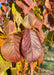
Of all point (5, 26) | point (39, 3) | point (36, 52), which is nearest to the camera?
point (36, 52)

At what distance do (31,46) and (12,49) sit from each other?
0.04 meters

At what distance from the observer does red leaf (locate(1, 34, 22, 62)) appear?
0.75 feet

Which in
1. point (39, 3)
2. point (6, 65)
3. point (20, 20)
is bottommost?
point (6, 65)

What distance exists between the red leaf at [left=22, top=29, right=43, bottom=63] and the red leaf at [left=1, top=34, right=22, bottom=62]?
0.07ft

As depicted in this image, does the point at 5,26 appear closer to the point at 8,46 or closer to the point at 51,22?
the point at 8,46

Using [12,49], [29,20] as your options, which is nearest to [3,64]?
[12,49]

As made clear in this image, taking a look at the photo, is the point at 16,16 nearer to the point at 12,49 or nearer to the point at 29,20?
the point at 29,20

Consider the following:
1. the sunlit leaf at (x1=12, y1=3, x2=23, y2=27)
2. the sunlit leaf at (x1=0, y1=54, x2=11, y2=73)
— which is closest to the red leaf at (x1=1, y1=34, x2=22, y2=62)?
the sunlit leaf at (x1=0, y1=54, x2=11, y2=73)

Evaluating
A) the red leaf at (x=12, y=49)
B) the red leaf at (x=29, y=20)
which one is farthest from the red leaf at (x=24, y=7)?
the red leaf at (x=12, y=49)

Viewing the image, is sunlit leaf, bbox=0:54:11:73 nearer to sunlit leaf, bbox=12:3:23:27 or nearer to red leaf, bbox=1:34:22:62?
red leaf, bbox=1:34:22:62

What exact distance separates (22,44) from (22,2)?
0.59 feet

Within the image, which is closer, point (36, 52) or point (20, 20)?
point (36, 52)

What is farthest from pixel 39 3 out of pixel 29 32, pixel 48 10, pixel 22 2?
pixel 29 32

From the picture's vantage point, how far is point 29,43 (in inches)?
8.8
